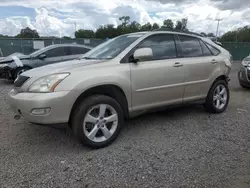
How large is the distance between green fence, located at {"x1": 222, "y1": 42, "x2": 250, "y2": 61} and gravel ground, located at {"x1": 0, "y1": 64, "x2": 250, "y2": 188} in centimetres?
2120

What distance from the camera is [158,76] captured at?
381cm

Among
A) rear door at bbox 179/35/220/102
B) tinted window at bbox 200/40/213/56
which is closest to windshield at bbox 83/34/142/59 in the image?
rear door at bbox 179/35/220/102

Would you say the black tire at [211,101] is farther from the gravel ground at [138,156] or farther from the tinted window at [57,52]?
the tinted window at [57,52]

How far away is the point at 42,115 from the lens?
2.93 metres

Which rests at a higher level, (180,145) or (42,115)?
(42,115)

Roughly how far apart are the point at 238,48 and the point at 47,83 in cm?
2423

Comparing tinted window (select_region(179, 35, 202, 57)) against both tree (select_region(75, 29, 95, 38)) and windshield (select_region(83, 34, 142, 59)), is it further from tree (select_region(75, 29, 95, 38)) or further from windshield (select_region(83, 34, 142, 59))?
tree (select_region(75, 29, 95, 38))

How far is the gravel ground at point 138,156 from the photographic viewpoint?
2578 millimetres

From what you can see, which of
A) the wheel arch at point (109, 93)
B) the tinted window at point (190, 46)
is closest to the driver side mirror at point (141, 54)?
the wheel arch at point (109, 93)

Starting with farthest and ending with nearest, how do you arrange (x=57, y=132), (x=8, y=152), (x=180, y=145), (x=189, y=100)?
1. (x=189, y=100)
2. (x=57, y=132)
3. (x=180, y=145)
4. (x=8, y=152)

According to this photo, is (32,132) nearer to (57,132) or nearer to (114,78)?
(57,132)

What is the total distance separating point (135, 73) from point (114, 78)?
0.39m

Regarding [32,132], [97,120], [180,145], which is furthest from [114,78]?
[32,132]

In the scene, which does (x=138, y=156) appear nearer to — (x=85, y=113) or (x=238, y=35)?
(x=85, y=113)
